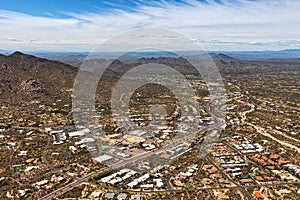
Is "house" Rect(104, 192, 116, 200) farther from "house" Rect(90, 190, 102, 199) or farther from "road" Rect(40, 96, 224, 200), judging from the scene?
"road" Rect(40, 96, 224, 200)

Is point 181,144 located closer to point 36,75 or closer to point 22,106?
point 22,106

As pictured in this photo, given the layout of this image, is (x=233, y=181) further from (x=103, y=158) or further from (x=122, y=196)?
(x=103, y=158)


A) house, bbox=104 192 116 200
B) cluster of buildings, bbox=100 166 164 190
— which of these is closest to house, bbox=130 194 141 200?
cluster of buildings, bbox=100 166 164 190

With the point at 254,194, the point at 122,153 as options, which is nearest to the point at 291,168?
the point at 254,194

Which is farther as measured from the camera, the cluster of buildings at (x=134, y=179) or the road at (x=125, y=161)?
the cluster of buildings at (x=134, y=179)

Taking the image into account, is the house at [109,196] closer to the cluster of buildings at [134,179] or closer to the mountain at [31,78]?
the cluster of buildings at [134,179]

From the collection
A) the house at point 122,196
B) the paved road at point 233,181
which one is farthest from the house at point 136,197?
the paved road at point 233,181

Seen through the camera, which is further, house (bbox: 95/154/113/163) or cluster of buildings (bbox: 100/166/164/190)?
house (bbox: 95/154/113/163)

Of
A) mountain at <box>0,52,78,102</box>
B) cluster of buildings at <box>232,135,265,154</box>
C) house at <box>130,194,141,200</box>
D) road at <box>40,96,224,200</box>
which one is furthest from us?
mountain at <box>0,52,78,102</box>

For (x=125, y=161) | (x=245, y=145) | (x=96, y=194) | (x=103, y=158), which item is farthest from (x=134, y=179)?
(x=245, y=145)
